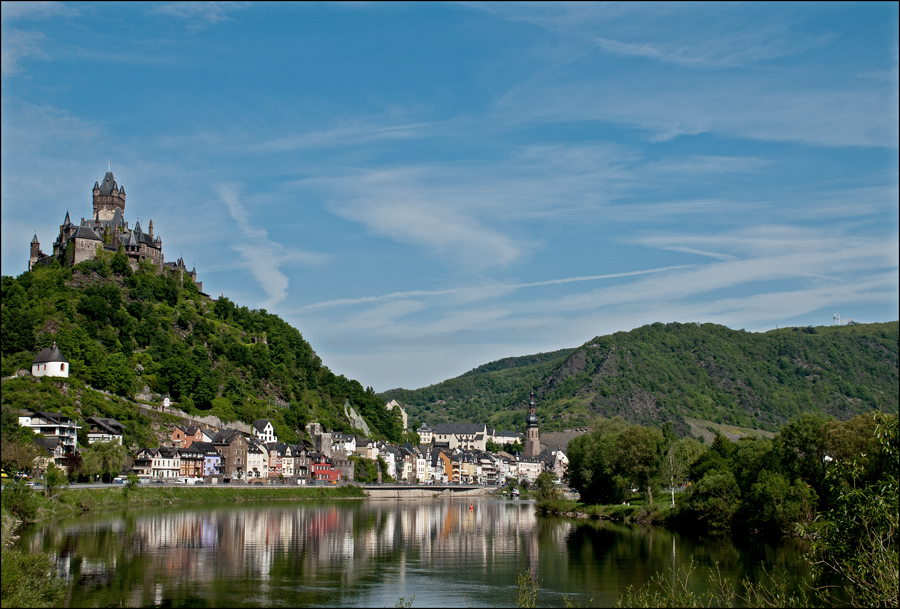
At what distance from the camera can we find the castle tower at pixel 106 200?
165125mm

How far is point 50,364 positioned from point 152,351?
28.6 meters

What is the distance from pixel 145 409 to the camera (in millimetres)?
120500

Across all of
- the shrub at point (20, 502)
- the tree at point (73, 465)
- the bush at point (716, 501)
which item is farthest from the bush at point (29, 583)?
the tree at point (73, 465)

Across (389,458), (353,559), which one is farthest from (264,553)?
(389,458)

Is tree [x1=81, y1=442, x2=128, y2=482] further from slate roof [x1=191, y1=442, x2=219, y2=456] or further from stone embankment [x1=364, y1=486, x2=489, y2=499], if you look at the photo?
stone embankment [x1=364, y1=486, x2=489, y2=499]

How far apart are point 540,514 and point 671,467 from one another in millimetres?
17826

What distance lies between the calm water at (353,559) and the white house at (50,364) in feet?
140

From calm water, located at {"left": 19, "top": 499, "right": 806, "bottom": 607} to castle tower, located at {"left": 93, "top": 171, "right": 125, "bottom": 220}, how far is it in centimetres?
10339

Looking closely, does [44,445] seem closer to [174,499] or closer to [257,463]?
[174,499]

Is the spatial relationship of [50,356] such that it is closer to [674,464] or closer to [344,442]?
[344,442]

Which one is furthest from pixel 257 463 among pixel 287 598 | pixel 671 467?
pixel 287 598

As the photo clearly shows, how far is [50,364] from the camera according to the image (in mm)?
111125

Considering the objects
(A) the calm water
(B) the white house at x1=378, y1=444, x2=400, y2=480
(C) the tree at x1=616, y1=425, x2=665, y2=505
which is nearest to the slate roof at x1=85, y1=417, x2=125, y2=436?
(A) the calm water

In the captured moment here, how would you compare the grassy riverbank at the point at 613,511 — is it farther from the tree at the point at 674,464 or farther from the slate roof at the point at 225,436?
the slate roof at the point at 225,436
